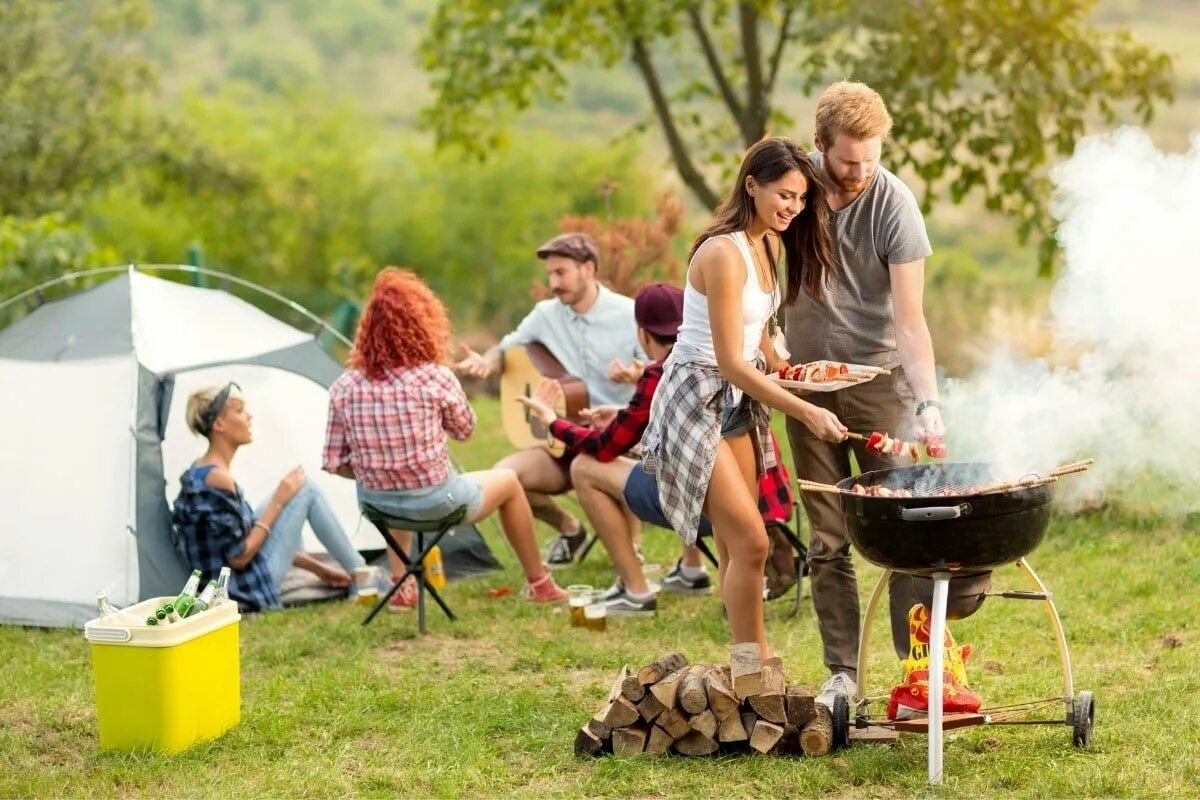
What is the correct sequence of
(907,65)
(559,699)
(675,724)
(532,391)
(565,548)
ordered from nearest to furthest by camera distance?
(675,724)
(559,699)
(532,391)
(565,548)
(907,65)

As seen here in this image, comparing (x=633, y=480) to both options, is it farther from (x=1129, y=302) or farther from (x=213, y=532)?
(x=1129, y=302)

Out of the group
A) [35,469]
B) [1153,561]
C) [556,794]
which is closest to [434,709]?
[556,794]

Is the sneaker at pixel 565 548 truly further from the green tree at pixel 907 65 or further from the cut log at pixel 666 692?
the green tree at pixel 907 65

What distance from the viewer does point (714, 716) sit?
3.66 meters

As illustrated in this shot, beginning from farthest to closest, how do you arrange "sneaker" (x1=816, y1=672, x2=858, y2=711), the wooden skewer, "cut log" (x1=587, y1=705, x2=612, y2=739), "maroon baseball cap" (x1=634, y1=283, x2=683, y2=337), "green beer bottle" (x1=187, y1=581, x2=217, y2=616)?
1. "maroon baseball cap" (x1=634, y1=283, x2=683, y2=337)
2. "green beer bottle" (x1=187, y1=581, x2=217, y2=616)
3. "sneaker" (x1=816, y1=672, x2=858, y2=711)
4. "cut log" (x1=587, y1=705, x2=612, y2=739)
5. the wooden skewer

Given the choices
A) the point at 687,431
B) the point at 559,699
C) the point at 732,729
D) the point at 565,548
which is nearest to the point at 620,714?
the point at 732,729

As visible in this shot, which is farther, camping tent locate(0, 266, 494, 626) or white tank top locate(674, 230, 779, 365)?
camping tent locate(0, 266, 494, 626)

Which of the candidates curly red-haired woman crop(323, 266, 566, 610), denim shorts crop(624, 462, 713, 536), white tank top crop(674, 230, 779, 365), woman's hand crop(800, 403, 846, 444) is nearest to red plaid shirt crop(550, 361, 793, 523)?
denim shorts crop(624, 462, 713, 536)

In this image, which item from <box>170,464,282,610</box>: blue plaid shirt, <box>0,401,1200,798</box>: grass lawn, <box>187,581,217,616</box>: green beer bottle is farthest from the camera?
<box>170,464,282,610</box>: blue plaid shirt

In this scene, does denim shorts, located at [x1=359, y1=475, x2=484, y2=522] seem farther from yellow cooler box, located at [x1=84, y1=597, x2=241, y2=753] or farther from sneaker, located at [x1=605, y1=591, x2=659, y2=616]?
yellow cooler box, located at [x1=84, y1=597, x2=241, y2=753]

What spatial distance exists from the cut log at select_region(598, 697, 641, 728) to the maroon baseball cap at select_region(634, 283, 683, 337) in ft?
5.02

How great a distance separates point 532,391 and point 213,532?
145 centimetres

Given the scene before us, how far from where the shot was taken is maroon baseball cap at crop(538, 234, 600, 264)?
578 centimetres

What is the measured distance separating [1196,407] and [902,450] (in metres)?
1.05
